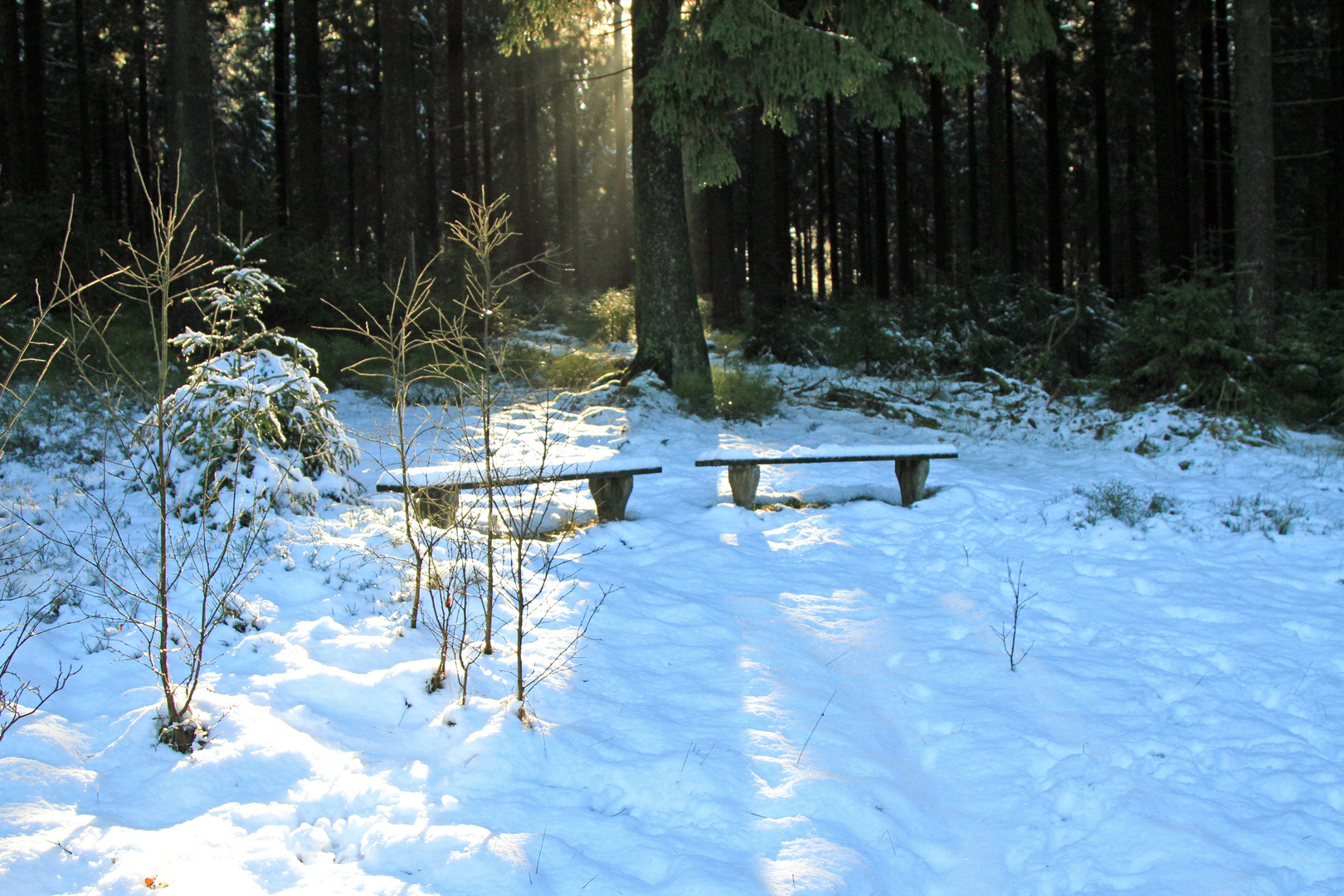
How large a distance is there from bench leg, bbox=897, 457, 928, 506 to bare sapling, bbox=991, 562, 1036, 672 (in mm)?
1720

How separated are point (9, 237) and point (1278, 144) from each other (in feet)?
95.9

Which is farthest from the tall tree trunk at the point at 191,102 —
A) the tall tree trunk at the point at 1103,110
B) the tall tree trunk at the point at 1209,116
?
the tall tree trunk at the point at 1209,116

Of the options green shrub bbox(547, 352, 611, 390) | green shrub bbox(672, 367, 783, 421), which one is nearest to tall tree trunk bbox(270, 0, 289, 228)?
green shrub bbox(547, 352, 611, 390)

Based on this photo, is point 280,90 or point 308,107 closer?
point 308,107

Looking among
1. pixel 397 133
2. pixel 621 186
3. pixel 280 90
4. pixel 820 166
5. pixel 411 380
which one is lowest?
pixel 411 380

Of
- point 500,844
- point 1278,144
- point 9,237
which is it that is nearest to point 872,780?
point 500,844

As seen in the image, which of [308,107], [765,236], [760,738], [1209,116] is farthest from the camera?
[1209,116]

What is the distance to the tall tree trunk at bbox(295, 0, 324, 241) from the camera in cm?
1694

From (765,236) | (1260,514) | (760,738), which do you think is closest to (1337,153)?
(765,236)

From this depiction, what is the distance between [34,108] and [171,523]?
1610cm

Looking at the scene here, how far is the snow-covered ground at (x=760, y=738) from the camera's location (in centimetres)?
239

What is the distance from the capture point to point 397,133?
13859 mm

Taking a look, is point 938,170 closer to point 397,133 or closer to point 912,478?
point 397,133

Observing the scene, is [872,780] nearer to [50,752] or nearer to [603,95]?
[50,752]
